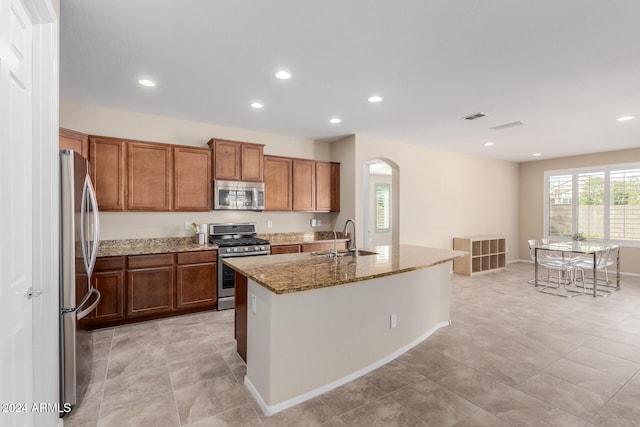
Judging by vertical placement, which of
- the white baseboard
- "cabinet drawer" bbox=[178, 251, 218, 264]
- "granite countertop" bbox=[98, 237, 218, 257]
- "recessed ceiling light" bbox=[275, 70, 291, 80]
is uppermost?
"recessed ceiling light" bbox=[275, 70, 291, 80]

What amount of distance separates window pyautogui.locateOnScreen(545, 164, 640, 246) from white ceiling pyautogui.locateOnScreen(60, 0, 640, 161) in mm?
2910

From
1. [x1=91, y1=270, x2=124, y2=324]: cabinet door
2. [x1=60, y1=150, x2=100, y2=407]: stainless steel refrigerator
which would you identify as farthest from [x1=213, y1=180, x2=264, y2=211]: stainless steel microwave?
[x1=60, y1=150, x2=100, y2=407]: stainless steel refrigerator

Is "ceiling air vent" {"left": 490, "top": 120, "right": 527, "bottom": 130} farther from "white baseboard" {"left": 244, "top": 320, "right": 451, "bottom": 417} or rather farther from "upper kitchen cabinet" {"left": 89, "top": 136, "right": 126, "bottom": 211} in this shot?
"upper kitchen cabinet" {"left": 89, "top": 136, "right": 126, "bottom": 211}

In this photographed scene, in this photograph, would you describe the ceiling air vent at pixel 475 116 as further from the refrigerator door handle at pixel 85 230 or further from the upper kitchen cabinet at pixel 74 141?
the upper kitchen cabinet at pixel 74 141

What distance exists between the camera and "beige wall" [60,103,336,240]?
3.93 metres

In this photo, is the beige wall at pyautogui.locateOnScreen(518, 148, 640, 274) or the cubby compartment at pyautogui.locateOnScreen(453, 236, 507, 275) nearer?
the cubby compartment at pyautogui.locateOnScreen(453, 236, 507, 275)

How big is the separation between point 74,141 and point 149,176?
2.85 feet

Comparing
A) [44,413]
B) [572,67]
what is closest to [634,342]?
[572,67]

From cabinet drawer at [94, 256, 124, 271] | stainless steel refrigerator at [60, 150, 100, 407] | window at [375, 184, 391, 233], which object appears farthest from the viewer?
window at [375, 184, 391, 233]

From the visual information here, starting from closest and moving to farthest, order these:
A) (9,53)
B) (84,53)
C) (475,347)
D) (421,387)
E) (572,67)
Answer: (9,53)
(421,387)
(84,53)
(572,67)
(475,347)

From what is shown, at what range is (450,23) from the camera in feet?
7.07

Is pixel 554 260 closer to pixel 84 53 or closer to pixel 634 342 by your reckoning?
pixel 634 342

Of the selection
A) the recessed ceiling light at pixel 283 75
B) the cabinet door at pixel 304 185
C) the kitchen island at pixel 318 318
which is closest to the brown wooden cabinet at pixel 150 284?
the kitchen island at pixel 318 318

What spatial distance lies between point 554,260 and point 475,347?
12.8 ft
